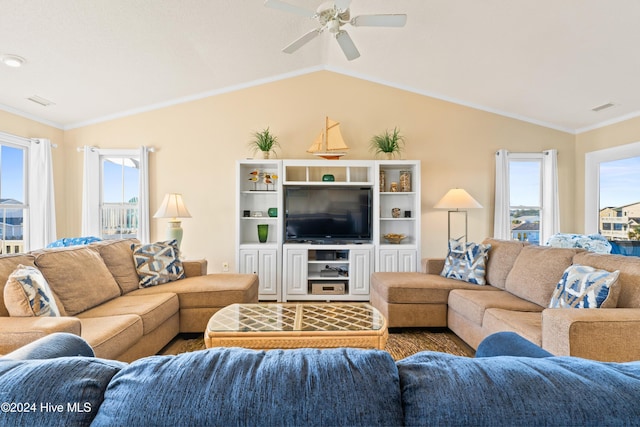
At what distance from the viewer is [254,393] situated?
1.69 feet

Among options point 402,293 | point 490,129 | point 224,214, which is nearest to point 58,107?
point 224,214

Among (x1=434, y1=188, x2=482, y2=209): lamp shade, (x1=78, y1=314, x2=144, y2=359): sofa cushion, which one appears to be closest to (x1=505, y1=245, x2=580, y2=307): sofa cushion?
(x1=434, y1=188, x2=482, y2=209): lamp shade

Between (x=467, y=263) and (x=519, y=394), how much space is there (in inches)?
119

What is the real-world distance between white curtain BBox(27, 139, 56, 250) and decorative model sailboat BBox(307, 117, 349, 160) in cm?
333

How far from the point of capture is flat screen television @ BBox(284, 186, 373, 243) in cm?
442

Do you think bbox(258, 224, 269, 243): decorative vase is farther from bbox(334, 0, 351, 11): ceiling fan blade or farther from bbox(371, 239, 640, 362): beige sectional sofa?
bbox(334, 0, 351, 11): ceiling fan blade

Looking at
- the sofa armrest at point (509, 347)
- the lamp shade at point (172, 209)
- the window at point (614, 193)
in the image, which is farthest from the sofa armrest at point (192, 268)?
the window at point (614, 193)

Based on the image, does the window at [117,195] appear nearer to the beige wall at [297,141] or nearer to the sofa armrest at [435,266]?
the beige wall at [297,141]

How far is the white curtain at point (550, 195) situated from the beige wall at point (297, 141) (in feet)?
0.60

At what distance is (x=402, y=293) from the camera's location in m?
3.11

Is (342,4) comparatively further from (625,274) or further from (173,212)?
(173,212)

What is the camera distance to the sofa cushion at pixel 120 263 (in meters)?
2.88

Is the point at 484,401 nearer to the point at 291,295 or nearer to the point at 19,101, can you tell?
the point at 291,295

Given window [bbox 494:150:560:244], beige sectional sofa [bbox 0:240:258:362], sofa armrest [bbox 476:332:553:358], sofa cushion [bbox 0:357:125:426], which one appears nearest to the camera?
sofa cushion [bbox 0:357:125:426]
